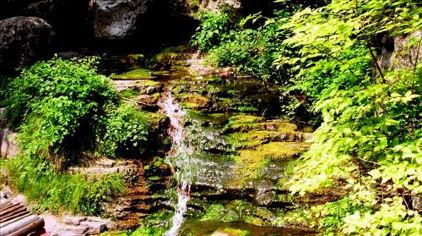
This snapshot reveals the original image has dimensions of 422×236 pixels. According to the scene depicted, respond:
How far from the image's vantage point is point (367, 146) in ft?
11.4

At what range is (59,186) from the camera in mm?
7598

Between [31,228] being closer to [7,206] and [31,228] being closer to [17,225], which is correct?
[17,225]

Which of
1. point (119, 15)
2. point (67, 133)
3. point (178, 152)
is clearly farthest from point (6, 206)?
point (119, 15)

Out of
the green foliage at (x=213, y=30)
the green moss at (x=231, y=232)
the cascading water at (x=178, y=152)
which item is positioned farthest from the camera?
the green foliage at (x=213, y=30)

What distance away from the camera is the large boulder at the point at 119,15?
44.6ft

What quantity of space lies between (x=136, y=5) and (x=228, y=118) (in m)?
6.54

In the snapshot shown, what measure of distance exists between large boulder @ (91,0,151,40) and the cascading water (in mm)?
4685

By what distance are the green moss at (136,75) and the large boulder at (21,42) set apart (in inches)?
87.5

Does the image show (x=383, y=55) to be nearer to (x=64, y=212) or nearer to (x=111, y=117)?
(x=111, y=117)

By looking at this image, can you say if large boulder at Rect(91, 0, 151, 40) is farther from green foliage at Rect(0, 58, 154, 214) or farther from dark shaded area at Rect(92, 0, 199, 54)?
green foliage at Rect(0, 58, 154, 214)

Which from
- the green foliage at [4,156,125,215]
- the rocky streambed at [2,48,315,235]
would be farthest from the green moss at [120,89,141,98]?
the green foliage at [4,156,125,215]

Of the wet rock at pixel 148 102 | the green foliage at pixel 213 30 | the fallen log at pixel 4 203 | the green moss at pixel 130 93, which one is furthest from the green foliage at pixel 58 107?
the green foliage at pixel 213 30

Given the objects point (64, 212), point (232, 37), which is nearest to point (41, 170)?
point (64, 212)

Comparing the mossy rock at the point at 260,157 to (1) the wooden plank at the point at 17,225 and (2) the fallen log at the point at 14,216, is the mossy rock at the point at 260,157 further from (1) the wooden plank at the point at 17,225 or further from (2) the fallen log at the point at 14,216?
(2) the fallen log at the point at 14,216
